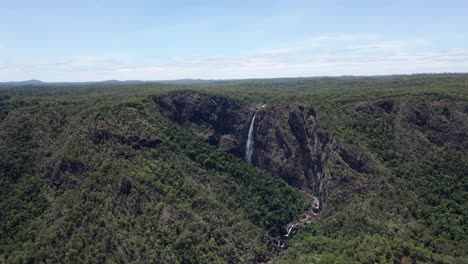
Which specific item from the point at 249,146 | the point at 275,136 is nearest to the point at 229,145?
the point at 249,146

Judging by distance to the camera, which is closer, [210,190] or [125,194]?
[125,194]

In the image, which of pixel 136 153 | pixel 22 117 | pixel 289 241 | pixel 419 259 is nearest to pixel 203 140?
pixel 136 153

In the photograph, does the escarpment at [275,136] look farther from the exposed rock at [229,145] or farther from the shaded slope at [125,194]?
the shaded slope at [125,194]

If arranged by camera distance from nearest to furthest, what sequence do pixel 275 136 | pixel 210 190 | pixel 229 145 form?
pixel 210 190 → pixel 275 136 → pixel 229 145

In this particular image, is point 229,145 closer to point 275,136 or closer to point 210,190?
point 275,136

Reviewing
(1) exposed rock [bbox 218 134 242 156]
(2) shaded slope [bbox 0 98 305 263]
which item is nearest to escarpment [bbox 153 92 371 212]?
(1) exposed rock [bbox 218 134 242 156]
